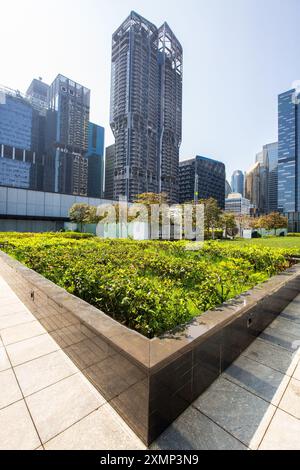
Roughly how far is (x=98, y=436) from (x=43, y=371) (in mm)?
1277

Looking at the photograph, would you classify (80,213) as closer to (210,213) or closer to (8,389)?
(210,213)

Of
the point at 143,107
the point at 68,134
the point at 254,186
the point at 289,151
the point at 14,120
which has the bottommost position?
the point at 254,186

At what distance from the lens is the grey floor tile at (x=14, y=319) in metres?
4.15

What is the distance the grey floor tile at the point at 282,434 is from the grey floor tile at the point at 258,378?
0.20m

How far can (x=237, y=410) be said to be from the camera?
2170 mm

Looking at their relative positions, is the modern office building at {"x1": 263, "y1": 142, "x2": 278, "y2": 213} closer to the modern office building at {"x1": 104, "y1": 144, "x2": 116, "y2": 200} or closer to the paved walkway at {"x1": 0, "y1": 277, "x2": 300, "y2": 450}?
the modern office building at {"x1": 104, "y1": 144, "x2": 116, "y2": 200}

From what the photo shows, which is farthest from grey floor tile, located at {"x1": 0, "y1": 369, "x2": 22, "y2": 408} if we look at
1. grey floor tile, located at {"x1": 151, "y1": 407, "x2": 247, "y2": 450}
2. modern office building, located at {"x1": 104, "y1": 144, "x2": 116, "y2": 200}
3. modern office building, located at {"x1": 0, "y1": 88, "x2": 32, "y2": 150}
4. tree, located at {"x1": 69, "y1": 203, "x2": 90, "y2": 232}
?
modern office building, located at {"x1": 104, "y1": 144, "x2": 116, "y2": 200}

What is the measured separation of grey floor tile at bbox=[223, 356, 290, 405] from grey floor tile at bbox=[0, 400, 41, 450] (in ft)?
6.83

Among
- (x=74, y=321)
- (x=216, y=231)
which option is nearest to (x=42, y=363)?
(x=74, y=321)

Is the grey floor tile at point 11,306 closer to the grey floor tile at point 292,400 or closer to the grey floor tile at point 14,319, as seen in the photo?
the grey floor tile at point 14,319

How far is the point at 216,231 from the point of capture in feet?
130

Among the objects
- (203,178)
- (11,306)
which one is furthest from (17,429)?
(203,178)

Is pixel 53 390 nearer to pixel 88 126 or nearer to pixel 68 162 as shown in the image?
pixel 68 162

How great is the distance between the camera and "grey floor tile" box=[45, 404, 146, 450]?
1794 millimetres
